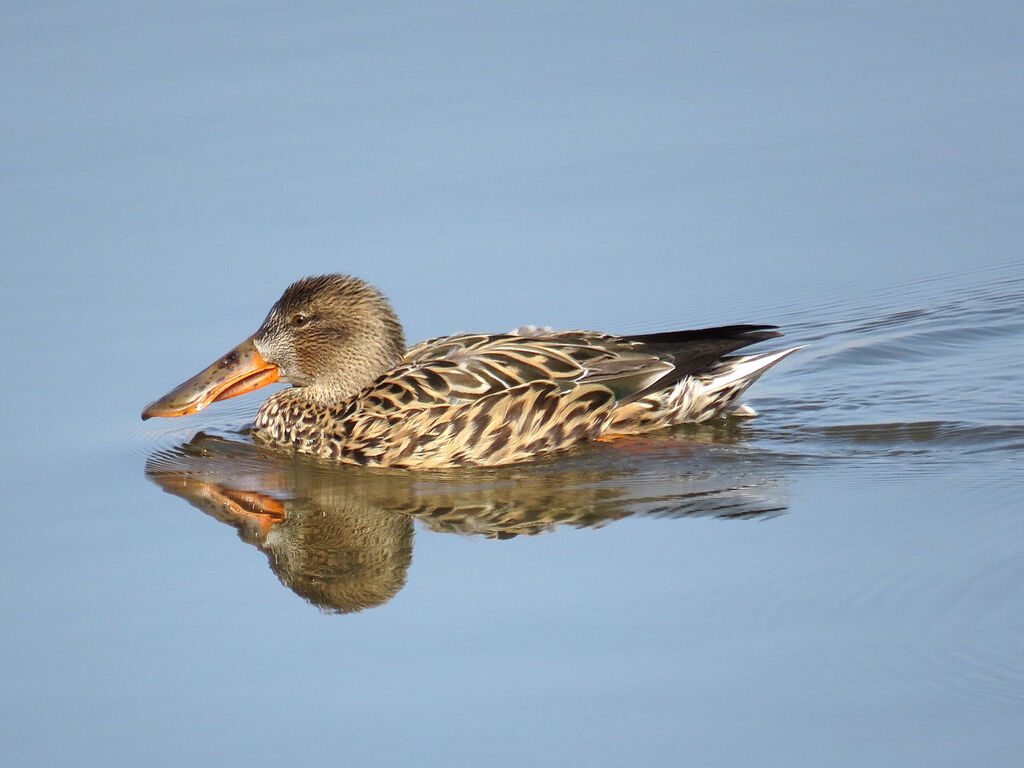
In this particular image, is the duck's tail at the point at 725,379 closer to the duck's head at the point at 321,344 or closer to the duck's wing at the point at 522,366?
the duck's wing at the point at 522,366

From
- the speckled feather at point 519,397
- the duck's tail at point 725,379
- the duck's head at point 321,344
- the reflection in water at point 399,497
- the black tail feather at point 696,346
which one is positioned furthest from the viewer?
the duck's head at point 321,344

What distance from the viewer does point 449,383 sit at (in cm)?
914

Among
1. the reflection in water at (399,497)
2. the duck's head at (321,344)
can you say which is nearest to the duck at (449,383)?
the duck's head at (321,344)

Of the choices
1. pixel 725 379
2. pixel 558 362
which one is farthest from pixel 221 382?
pixel 725 379

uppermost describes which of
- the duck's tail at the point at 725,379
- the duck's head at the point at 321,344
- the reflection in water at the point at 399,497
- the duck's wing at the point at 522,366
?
the duck's head at the point at 321,344

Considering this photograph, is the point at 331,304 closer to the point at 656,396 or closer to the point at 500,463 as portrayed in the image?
the point at 500,463

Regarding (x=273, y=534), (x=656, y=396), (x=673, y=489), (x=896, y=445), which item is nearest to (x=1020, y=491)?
(x=896, y=445)

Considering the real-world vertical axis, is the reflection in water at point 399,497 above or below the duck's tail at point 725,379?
below

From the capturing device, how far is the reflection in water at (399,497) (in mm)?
7617

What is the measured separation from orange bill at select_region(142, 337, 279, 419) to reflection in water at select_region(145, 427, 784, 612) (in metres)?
0.34

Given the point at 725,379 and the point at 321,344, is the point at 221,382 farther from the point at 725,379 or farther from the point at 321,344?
the point at 725,379

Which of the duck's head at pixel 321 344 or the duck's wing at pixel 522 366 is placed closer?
the duck's wing at pixel 522 366

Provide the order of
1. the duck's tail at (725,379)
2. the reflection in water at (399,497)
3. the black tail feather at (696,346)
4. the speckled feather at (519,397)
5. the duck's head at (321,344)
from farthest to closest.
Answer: the duck's head at (321,344)
the duck's tail at (725,379)
the black tail feather at (696,346)
the speckled feather at (519,397)
the reflection in water at (399,497)

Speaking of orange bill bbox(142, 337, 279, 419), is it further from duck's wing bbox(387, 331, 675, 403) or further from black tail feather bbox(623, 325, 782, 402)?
black tail feather bbox(623, 325, 782, 402)
